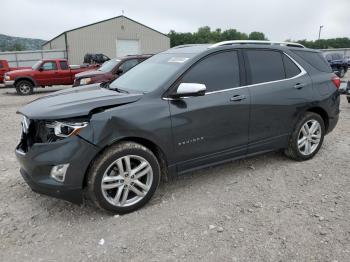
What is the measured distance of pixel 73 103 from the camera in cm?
328

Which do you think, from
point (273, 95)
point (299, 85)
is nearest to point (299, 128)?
point (299, 85)

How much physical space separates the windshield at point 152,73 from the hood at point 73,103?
0.92 ft

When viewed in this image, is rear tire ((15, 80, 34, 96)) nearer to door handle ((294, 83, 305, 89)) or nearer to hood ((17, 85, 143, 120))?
hood ((17, 85, 143, 120))

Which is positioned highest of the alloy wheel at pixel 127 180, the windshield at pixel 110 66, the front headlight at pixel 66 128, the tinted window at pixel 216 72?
the windshield at pixel 110 66

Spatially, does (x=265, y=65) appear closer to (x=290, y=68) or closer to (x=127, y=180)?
(x=290, y=68)

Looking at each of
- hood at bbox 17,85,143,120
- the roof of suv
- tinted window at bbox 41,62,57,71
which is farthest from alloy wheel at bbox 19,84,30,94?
the roof of suv

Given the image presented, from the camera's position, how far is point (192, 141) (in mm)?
3605

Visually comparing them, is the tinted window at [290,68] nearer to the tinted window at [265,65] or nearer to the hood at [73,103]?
the tinted window at [265,65]

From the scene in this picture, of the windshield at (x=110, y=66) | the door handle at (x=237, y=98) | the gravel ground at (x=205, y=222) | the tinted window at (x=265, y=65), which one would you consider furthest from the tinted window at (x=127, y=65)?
the door handle at (x=237, y=98)

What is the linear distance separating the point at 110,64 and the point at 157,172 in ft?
27.0

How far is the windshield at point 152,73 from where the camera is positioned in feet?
12.0

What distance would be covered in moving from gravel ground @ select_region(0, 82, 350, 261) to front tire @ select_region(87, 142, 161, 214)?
6.4 inches

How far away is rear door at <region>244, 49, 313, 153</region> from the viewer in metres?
4.09

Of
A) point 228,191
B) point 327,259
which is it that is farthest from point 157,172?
point 327,259
